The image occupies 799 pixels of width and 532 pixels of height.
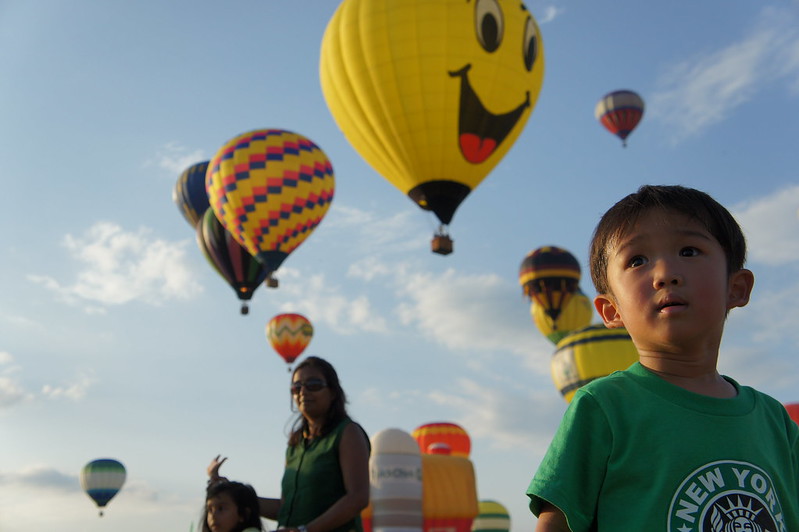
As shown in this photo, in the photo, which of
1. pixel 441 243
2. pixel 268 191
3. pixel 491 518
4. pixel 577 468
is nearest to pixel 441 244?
pixel 441 243

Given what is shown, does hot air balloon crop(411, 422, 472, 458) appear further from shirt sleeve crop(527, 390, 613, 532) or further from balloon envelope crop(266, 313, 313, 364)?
shirt sleeve crop(527, 390, 613, 532)

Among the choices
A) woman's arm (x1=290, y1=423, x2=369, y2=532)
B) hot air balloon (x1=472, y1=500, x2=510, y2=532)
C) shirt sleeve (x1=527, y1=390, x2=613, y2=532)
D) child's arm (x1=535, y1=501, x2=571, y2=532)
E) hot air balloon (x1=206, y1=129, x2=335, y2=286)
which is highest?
hot air balloon (x1=206, y1=129, x2=335, y2=286)

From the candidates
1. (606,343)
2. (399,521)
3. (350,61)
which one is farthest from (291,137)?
(399,521)

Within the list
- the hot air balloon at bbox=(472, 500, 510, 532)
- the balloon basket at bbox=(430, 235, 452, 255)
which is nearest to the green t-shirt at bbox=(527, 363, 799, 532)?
the balloon basket at bbox=(430, 235, 452, 255)

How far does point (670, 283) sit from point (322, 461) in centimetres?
278

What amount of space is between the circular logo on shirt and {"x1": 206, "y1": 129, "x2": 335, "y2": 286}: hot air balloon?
86.6ft

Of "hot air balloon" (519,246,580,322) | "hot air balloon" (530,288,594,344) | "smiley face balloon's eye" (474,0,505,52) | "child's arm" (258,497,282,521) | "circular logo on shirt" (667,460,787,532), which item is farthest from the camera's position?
"hot air balloon" (530,288,594,344)

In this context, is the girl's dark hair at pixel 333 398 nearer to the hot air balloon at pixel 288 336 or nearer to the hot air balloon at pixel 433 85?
the hot air balloon at pixel 433 85

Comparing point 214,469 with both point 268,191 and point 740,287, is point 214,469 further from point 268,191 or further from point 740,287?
point 268,191

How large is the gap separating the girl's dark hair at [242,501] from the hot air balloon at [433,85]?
15.7 m

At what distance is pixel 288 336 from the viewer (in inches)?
1556

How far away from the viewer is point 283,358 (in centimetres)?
3972

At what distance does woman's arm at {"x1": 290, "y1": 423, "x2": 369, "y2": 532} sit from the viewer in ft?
13.1

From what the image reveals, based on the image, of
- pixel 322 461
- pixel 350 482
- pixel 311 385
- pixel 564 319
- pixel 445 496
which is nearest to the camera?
pixel 350 482
